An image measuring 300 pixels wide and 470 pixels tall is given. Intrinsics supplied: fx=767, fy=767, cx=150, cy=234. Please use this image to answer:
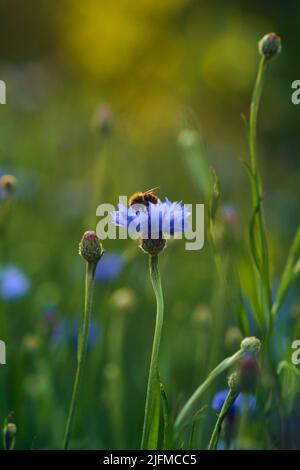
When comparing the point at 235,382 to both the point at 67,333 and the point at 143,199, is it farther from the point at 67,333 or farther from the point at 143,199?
the point at 67,333

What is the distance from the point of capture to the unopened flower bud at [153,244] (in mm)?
773

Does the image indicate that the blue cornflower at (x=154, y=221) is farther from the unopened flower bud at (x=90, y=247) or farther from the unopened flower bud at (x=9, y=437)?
the unopened flower bud at (x=9, y=437)

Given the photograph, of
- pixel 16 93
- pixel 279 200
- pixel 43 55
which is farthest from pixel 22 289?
pixel 43 55

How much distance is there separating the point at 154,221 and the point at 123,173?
208 cm

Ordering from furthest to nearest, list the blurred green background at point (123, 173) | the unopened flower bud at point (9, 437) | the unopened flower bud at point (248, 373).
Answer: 1. the blurred green background at point (123, 173)
2. the unopened flower bud at point (9, 437)
3. the unopened flower bud at point (248, 373)

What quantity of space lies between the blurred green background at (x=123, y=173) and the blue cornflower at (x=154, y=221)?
0.65 ft

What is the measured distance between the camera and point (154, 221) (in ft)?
2.53

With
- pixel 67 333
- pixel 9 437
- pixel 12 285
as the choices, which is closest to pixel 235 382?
pixel 9 437

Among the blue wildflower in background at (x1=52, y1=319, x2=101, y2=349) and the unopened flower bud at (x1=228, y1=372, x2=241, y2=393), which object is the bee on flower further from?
the blue wildflower in background at (x1=52, y1=319, x2=101, y2=349)

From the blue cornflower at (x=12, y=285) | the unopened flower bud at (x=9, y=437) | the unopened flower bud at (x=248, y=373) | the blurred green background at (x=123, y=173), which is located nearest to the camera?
the unopened flower bud at (x=248, y=373)

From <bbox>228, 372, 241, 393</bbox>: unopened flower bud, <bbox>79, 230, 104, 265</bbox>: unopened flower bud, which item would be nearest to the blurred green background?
<bbox>228, 372, 241, 393</bbox>: unopened flower bud

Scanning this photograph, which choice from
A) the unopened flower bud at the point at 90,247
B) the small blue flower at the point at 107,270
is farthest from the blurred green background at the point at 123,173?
the unopened flower bud at the point at 90,247
